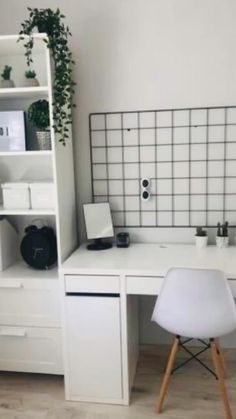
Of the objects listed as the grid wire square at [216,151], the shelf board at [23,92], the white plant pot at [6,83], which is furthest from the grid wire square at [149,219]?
the white plant pot at [6,83]

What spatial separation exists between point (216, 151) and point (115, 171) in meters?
0.66

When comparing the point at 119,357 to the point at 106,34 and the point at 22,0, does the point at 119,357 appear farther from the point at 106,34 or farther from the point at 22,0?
the point at 22,0

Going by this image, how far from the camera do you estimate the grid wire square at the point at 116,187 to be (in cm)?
262

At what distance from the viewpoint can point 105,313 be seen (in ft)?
6.97

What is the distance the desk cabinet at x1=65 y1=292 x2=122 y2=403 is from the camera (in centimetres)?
213

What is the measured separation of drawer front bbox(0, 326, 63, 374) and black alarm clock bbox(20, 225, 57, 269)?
15.6 inches

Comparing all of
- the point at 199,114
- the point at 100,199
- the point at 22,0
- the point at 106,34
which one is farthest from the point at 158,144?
the point at 22,0

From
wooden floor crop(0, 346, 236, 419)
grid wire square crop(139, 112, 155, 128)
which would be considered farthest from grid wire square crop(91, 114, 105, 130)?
wooden floor crop(0, 346, 236, 419)

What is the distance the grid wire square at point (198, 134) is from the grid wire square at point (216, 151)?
0.21ft

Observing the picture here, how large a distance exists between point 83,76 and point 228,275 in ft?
5.00

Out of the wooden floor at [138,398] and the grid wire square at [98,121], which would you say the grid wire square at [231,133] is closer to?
the grid wire square at [98,121]

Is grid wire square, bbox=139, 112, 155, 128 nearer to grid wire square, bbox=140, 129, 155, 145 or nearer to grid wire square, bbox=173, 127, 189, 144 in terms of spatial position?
grid wire square, bbox=140, 129, 155, 145

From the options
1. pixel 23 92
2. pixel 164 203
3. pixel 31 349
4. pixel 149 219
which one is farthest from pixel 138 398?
pixel 23 92

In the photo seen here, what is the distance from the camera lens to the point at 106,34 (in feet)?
8.13
